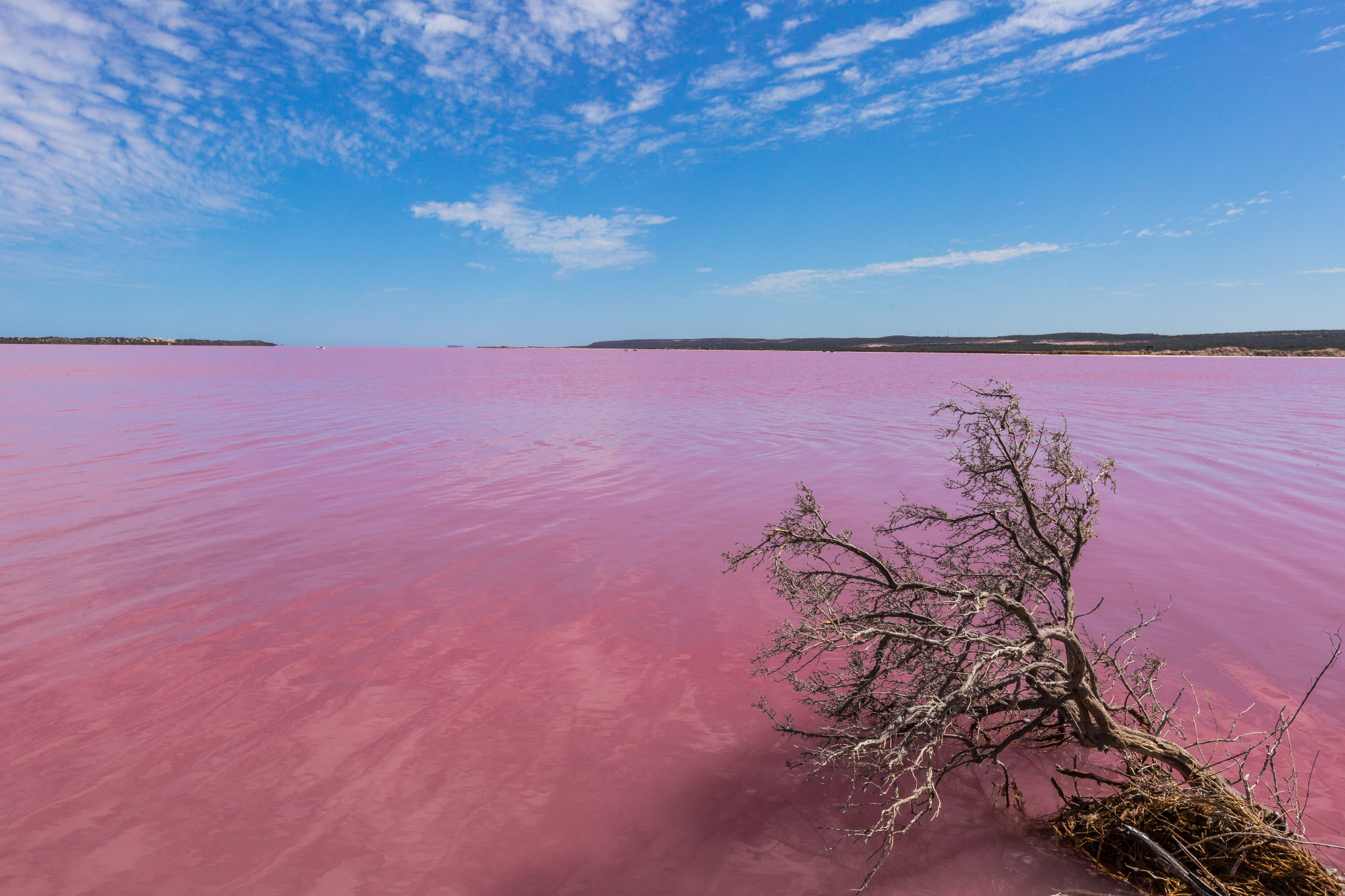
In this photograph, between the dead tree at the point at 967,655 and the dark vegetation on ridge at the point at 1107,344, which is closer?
the dead tree at the point at 967,655

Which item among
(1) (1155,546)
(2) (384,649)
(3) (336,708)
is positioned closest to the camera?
(3) (336,708)

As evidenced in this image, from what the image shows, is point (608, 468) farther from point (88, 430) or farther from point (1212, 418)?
point (1212, 418)

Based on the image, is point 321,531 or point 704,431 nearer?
point 321,531

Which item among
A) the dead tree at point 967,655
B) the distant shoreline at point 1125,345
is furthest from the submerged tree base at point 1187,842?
the distant shoreline at point 1125,345

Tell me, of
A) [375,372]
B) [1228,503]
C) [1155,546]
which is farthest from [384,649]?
[375,372]

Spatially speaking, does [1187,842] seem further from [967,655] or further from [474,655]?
[474,655]

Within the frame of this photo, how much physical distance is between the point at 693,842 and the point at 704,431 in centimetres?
1173

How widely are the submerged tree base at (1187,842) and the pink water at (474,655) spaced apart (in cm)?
19

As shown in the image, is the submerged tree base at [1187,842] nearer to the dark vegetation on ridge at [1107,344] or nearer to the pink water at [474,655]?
the pink water at [474,655]

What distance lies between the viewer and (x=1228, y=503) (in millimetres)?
8219

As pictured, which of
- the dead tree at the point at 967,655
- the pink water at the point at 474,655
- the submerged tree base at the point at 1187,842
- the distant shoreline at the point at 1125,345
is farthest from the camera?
the distant shoreline at the point at 1125,345

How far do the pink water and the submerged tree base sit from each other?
0.63 feet

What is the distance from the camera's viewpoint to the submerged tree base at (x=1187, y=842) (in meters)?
2.36

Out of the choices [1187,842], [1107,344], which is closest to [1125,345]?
[1107,344]
